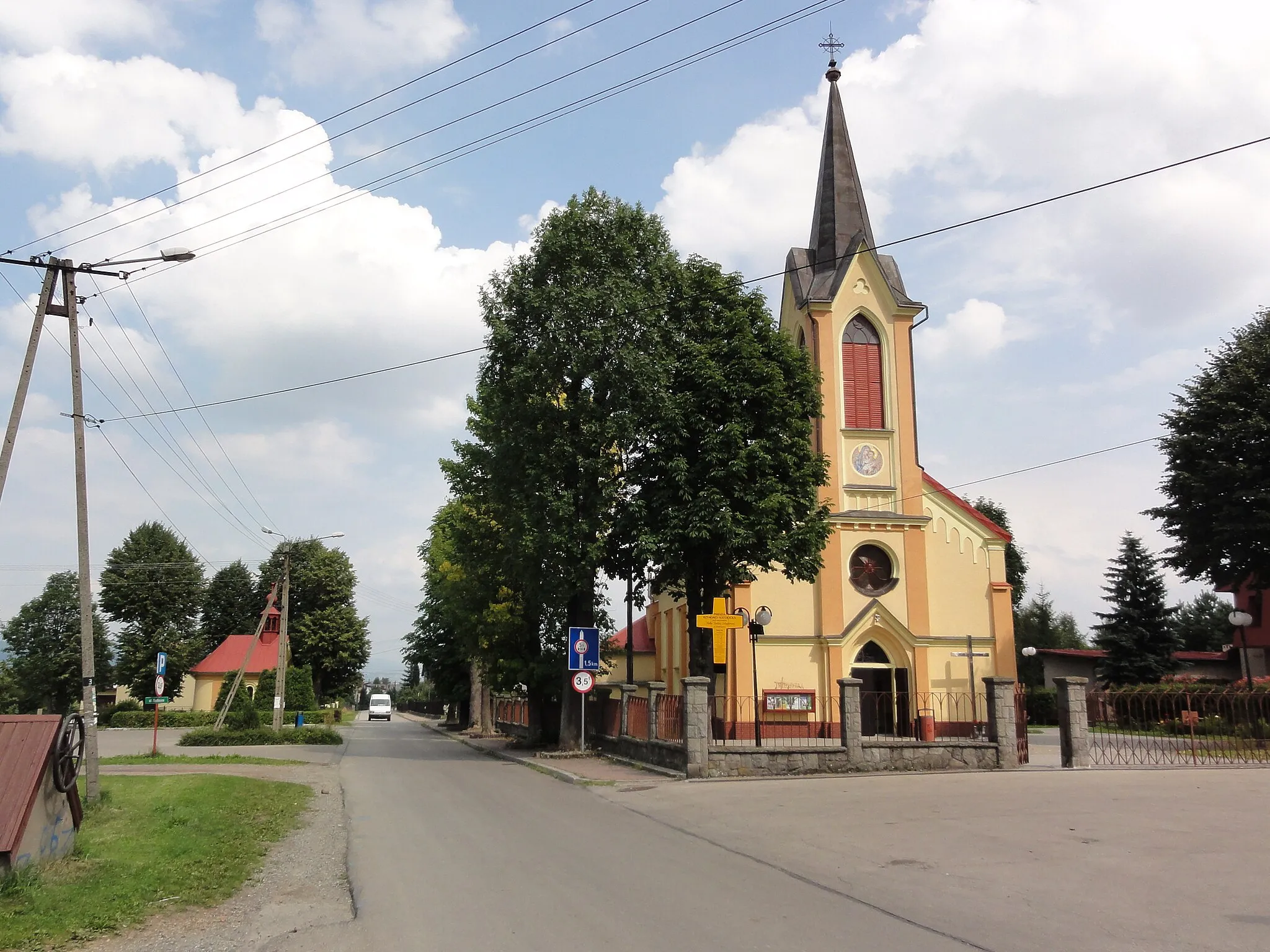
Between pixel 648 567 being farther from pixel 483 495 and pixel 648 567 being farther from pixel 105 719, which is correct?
pixel 105 719

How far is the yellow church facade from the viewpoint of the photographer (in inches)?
1209

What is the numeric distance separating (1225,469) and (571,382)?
22620mm

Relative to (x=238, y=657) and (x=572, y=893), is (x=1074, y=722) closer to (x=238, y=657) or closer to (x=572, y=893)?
(x=572, y=893)

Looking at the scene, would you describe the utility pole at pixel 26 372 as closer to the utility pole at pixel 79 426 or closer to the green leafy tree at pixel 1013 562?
the utility pole at pixel 79 426

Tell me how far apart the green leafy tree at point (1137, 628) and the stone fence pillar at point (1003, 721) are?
23978 millimetres

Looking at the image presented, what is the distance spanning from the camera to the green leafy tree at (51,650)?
62.8 metres

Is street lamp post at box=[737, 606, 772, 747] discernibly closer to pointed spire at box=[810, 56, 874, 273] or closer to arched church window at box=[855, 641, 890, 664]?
arched church window at box=[855, 641, 890, 664]

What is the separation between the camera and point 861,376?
3300 cm

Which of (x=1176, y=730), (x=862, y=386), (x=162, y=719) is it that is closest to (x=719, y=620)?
(x=1176, y=730)

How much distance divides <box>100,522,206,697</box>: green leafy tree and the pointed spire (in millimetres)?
49814

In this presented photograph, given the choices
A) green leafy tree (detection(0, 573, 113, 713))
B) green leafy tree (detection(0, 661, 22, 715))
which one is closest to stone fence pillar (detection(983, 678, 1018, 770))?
green leafy tree (detection(0, 661, 22, 715))

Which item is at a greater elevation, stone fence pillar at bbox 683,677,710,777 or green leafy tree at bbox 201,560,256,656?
green leafy tree at bbox 201,560,256,656

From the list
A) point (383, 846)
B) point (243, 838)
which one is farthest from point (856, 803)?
point (243, 838)

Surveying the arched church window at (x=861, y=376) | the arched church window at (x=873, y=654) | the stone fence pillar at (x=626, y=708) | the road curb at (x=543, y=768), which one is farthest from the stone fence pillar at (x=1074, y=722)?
the arched church window at (x=861, y=376)
